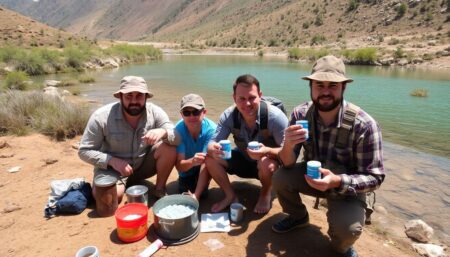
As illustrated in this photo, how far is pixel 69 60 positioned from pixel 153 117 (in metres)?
24.4

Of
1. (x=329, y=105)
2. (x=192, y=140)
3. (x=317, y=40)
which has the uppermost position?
(x=317, y=40)

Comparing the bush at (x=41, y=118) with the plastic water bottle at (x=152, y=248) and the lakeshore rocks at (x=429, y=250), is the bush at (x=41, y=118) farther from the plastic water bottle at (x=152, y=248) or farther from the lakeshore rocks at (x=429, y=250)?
the lakeshore rocks at (x=429, y=250)

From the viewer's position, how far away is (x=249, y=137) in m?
4.00

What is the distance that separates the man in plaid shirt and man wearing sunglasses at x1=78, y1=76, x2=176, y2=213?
1.65 metres

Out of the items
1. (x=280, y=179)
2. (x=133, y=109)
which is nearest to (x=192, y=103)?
(x=133, y=109)

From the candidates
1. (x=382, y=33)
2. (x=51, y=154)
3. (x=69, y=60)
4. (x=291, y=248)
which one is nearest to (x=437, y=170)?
(x=291, y=248)

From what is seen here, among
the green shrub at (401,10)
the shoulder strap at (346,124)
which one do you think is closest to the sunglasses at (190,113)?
the shoulder strap at (346,124)

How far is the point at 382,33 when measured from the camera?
1694 inches

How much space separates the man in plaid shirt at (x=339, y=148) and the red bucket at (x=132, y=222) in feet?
5.25

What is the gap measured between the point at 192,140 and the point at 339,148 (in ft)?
6.13

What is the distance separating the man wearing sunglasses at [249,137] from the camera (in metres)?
3.70

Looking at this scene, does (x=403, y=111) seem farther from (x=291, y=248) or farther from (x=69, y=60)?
(x=69, y=60)

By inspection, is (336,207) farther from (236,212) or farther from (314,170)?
(236,212)

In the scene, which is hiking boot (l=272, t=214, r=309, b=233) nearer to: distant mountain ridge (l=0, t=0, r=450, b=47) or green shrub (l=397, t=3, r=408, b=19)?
distant mountain ridge (l=0, t=0, r=450, b=47)
